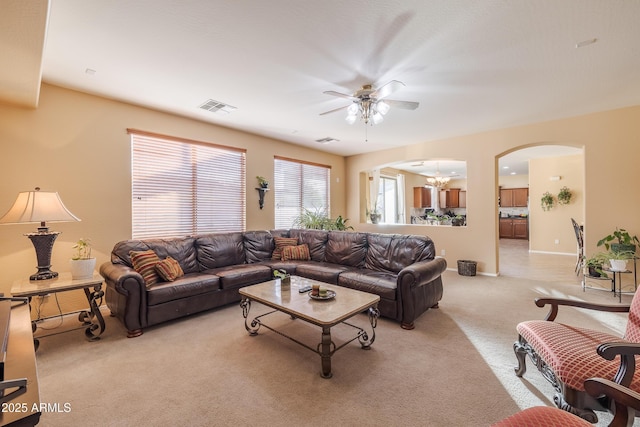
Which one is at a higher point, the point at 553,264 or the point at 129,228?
the point at 129,228

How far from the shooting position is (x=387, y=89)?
283cm

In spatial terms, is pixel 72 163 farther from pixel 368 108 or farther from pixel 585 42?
pixel 585 42

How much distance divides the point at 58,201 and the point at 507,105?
18.9 feet

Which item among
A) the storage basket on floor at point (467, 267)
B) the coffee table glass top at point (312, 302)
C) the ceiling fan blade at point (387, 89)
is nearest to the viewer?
the coffee table glass top at point (312, 302)

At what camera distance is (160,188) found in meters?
4.14

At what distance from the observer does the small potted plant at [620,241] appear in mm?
3812

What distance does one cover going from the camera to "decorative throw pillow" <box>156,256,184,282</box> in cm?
327

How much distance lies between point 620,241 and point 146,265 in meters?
6.52

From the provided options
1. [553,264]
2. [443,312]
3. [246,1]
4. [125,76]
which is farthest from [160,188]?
[553,264]

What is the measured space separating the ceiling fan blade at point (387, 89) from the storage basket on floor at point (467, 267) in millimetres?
3856

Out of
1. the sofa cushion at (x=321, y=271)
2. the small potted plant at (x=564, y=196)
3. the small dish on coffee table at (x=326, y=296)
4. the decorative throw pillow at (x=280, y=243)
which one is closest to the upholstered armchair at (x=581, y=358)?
the small dish on coffee table at (x=326, y=296)

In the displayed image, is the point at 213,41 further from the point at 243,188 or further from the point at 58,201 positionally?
the point at 243,188

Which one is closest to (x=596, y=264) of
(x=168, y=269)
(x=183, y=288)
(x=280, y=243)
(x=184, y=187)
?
(x=280, y=243)

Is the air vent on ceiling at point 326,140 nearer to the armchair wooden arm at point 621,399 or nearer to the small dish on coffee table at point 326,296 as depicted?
the small dish on coffee table at point 326,296
